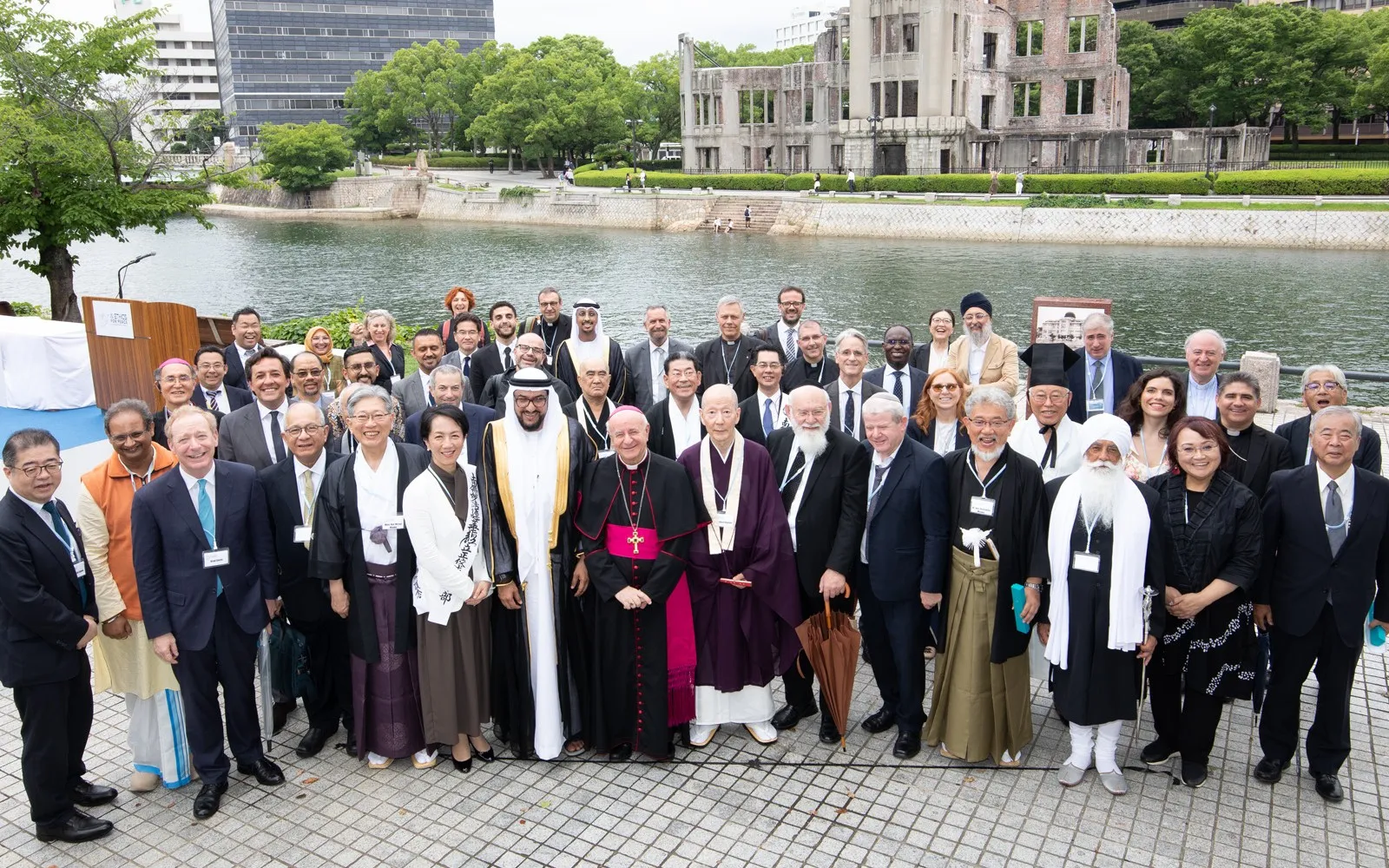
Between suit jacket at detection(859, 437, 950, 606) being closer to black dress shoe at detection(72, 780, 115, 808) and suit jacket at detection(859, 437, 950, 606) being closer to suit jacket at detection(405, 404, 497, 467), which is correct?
suit jacket at detection(405, 404, 497, 467)

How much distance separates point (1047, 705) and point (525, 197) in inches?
2230

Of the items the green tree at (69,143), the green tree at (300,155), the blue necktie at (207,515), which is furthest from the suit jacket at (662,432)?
the green tree at (300,155)

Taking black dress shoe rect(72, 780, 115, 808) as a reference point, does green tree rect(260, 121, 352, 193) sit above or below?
above

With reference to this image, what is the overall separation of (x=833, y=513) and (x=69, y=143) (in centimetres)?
1632

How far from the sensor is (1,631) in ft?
14.0

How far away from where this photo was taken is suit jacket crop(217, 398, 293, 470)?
18.9 ft

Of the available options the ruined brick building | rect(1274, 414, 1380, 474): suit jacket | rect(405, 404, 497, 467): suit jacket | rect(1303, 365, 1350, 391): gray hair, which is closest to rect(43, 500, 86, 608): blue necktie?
rect(405, 404, 497, 467): suit jacket

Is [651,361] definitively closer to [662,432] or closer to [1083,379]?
[662,432]

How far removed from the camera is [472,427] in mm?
6035

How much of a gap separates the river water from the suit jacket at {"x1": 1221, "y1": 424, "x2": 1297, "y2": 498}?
35.9ft

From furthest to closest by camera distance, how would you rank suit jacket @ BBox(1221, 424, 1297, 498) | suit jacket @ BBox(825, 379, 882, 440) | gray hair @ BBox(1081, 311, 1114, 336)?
gray hair @ BBox(1081, 311, 1114, 336), suit jacket @ BBox(825, 379, 882, 440), suit jacket @ BBox(1221, 424, 1297, 498)

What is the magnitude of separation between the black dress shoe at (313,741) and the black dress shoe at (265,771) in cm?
24

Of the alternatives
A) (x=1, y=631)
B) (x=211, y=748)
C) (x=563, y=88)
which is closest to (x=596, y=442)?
(x=211, y=748)

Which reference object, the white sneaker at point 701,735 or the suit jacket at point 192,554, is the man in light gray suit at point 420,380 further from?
the white sneaker at point 701,735
